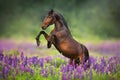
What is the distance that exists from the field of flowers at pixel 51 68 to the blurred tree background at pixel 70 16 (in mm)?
192

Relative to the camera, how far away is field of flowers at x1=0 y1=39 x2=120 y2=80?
288cm

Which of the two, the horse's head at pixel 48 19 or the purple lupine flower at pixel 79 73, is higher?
the horse's head at pixel 48 19

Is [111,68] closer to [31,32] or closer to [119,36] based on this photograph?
[119,36]

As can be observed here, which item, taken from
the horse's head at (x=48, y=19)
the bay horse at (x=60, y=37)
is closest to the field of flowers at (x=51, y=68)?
the bay horse at (x=60, y=37)

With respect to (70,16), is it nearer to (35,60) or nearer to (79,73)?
(35,60)

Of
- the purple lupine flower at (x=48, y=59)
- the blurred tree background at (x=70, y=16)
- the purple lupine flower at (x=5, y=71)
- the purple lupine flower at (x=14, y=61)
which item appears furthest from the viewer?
the blurred tree background at (x=70, y=16)

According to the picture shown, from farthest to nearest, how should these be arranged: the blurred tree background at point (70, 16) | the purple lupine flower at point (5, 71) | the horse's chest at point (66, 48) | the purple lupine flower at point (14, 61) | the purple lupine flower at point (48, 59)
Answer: the blurred tree background at point (70, 16)
the purple lupine flower at point (48, 59)
the horse's chest at point (66, 48)
the purple lupine flower at point (14, 61)
the purple lupine flower at point (5, 71)

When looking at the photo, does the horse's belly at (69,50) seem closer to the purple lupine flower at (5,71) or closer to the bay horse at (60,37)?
the bay horse at (60,37)

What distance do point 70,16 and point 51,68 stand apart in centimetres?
73

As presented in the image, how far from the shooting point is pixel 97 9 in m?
3.64

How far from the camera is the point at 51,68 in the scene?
9.73 ft

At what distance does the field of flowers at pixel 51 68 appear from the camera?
2.88 meters

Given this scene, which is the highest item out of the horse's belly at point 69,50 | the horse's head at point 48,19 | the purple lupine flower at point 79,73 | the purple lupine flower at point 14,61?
the horse's head at point 48,19

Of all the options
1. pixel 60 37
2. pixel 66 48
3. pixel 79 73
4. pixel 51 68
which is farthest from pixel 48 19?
pixel 79 73
